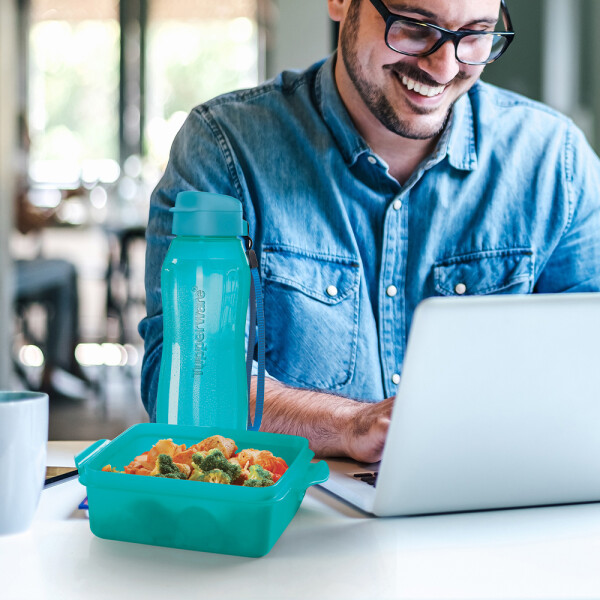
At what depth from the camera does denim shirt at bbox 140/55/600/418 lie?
128 centimetres

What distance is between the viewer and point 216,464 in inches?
24.3

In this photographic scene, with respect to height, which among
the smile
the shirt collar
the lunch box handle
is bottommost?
the lunch box handle

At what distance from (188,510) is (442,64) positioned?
0.83 m

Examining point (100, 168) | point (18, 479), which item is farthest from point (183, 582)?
point (100, 168)

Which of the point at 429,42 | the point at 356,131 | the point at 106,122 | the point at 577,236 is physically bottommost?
the point at 577,236

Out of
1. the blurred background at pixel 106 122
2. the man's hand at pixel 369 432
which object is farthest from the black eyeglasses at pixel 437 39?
the blurred background at pixel 106 122

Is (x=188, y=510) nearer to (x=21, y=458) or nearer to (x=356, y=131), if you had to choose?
(x=21, y=458)

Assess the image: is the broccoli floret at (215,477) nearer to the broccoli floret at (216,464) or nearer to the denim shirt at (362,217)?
the broccoli floret at (216,464)

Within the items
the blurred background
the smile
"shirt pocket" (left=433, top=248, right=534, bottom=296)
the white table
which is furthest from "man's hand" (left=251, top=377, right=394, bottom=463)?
the blurred background

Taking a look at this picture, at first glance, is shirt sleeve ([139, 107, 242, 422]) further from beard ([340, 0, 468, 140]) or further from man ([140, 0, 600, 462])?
beard ([340, 0, 468, 140])

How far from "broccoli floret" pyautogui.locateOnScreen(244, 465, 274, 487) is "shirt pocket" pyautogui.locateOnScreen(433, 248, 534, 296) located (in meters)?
0.78

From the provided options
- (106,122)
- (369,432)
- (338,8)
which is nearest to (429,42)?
(338,8)

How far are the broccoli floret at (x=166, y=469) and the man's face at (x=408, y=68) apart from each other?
80 cm

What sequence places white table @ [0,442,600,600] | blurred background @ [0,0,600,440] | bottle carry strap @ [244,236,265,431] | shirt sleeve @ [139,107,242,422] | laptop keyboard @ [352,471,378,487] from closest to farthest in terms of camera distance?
white table @ [0,442,600,600] → laptop keyboard @ [352,471,378,487] → bottle carry strap @ [244,236,265,431] → shirt sleeve @ [139,107,242,422] → blurred background @ [0,0,600,440]
